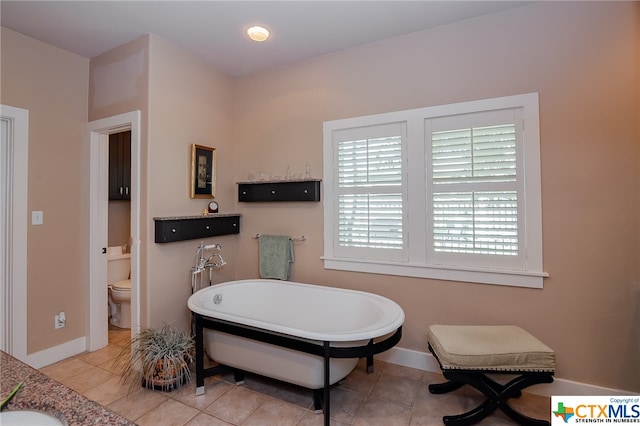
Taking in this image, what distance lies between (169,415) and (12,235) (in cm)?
188

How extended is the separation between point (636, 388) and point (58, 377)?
406cm

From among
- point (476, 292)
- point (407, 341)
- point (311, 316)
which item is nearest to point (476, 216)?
point (476, 292)

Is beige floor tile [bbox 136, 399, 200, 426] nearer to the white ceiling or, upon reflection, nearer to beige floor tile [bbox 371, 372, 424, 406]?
beige floor tile [bbox 371, 372, 424, 406]

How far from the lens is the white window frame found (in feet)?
7.02

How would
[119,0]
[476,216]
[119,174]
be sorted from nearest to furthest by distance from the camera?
[119,0]
[476,216]
[119,174]

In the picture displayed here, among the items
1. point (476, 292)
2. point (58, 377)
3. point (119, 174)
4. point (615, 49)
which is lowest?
point (58, 377)

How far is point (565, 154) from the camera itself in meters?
2.07

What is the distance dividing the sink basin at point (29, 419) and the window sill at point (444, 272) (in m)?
2.20

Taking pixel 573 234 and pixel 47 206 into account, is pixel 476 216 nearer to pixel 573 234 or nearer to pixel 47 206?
pixel 573 234

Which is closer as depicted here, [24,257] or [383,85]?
[24,257]

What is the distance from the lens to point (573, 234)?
206 cm

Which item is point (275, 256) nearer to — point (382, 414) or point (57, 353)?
point (382, 414)

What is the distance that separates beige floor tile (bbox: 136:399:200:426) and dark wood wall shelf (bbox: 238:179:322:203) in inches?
70.1

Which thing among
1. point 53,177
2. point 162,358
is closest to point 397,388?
point 162,358
